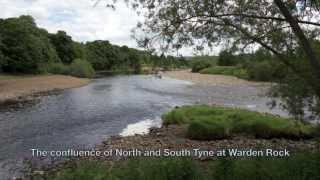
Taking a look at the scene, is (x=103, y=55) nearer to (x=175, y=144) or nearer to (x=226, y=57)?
(x=175, y=144)

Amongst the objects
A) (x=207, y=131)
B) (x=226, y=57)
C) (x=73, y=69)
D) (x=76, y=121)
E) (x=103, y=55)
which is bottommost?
(x=76, y=121)

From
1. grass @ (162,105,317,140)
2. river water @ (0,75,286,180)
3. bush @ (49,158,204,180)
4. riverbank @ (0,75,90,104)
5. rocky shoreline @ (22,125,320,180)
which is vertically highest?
bush @ (49,158,204,180)

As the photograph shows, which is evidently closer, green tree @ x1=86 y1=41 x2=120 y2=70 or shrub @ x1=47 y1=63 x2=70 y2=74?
shrub @ x1=47 y1=63 x2=70 y2=74

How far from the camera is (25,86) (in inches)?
2603

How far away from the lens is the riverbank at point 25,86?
173 ft

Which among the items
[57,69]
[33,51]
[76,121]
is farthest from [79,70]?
[76,121]

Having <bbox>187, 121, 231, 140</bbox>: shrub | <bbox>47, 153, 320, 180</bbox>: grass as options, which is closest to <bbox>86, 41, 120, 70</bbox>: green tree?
<bbox>187, 121, 231, 140</bbox>: shrub

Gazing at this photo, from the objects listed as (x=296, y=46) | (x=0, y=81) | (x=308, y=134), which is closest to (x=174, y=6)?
(x=296, y=46)

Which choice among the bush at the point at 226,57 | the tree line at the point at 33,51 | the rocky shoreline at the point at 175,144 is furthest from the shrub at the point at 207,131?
the tree line at the point at 33,51

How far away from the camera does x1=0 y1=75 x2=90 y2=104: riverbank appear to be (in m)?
52.7

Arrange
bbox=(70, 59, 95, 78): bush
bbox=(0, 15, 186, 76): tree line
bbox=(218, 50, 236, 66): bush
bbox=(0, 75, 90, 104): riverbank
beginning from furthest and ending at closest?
bbox=(70, 59, 95, 78): bush < bbox=(0, 15, 186, 76): tree line < bbox=(0, 75, 90, 104): riverbank < bbox=(218, 50, 236, 66): bush

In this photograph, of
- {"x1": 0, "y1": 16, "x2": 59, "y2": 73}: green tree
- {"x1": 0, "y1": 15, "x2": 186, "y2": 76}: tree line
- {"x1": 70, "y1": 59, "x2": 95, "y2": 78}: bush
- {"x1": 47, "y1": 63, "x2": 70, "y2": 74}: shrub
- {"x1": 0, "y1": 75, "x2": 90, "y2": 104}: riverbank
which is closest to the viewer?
{"x1": 0, "y1": 75, "x2": 90, "y2": 104}: riverbank

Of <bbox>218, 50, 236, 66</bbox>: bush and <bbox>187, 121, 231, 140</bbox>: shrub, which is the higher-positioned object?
<bbox>218, 50, 236, 66</bbox>: bush

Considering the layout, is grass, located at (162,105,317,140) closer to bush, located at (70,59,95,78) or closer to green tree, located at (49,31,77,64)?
bush, located at (70,59,95,78)
